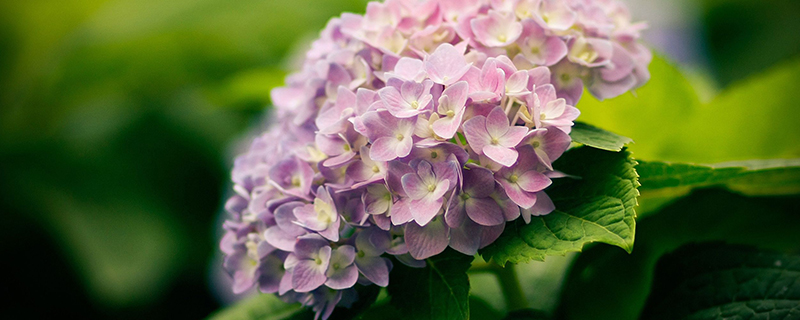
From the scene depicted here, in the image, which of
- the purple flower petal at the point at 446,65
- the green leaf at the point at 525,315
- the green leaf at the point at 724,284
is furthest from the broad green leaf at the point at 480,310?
the purple flower petal at the point at 446,65

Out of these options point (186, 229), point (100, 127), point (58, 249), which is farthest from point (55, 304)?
point (100, 127)

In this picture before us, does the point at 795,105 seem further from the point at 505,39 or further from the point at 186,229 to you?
the point at 186,229

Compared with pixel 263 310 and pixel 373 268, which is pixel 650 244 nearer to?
pixel 373 268

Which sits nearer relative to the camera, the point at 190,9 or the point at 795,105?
the point at 795,105

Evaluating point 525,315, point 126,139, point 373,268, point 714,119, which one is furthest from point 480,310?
point 126,139

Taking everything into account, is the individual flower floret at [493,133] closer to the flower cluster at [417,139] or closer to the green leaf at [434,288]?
the flower cluster at [417,139]

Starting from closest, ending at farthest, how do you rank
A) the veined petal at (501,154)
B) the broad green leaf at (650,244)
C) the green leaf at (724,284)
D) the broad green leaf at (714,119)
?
the veined petal at (501,154)
the green leaf at (724,284)
the broad green leaf at (650,244)
the broad green leaf at (714,119)

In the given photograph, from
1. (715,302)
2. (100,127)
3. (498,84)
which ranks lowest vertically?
(100,127)
